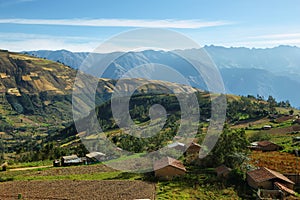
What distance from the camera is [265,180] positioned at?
3148cm

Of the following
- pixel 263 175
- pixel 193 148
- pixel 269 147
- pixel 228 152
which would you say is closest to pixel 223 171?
pixel 228 152

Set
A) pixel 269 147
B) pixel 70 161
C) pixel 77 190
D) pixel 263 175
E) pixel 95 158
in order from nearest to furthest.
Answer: pixel 77 190, pixel 263 175, pixel 70 161, pixel 95 158, pixel 269 147

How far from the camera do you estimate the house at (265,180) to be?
31625 mm

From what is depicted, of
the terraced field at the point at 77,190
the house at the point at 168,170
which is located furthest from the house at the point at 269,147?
the terraced field at the point at 77,190

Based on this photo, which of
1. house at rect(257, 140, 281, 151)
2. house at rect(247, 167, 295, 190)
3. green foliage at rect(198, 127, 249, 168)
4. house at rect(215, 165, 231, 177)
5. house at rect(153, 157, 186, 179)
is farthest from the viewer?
house at rect(257, 140, 281, 151)

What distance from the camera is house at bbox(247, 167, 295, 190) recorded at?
31625 mm

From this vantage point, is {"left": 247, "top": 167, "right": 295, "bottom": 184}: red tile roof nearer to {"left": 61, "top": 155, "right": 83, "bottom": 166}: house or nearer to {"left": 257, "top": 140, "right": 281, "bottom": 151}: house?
{"left": 257, "top": 140, "right": 281, "bottom": 151}: house

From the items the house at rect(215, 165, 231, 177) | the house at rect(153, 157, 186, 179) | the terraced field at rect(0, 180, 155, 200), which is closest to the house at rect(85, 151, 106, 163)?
the terraced field at rect(0, 180, 155, 200)

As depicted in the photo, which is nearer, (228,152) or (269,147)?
(228,152)

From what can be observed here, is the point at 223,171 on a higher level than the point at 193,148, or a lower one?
lower

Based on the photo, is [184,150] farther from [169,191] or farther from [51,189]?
[51,189]

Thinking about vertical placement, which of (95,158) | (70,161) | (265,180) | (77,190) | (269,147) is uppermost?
(269,147)

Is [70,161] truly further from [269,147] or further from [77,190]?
[269,147]

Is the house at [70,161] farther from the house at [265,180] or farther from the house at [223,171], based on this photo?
the house at [265,180]
